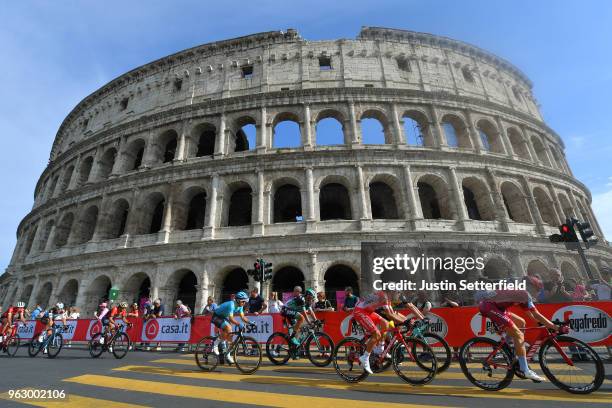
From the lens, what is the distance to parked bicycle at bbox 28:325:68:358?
9062 mm

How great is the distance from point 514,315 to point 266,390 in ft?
12.3

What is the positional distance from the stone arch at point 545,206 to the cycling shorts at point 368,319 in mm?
19840

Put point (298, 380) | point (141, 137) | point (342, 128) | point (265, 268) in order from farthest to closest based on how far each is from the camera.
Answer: point (141, 137), point (342, 128), point (265, 268), point (298, 380)

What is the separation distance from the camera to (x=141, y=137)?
21859mm

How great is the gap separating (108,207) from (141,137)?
5395mm

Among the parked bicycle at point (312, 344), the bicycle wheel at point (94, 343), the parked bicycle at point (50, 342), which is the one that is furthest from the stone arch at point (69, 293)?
the parked bicycle at point (312, 344)

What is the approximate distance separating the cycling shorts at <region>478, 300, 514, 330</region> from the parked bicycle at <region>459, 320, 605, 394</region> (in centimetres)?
18

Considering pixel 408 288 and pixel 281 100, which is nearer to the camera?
pixel 408 288

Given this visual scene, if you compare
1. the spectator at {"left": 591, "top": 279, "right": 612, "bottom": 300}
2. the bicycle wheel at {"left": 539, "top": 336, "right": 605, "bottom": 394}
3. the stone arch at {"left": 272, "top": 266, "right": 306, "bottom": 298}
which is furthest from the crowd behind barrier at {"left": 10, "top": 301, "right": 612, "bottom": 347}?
the stone arch at {"left": 272, "top": 266, "right": 306, "bottom": 298}

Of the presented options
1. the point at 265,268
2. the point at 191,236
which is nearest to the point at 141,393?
the point at 265,268

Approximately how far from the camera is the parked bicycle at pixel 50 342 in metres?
9.06

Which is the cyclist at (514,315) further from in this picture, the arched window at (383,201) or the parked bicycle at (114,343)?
the arched window at (383,201)

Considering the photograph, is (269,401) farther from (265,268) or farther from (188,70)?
(188,70)

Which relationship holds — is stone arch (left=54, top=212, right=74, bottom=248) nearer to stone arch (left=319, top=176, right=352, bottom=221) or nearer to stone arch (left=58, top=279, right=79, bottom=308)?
stone arch (left=58, top=279, right=79, bottom=308)
